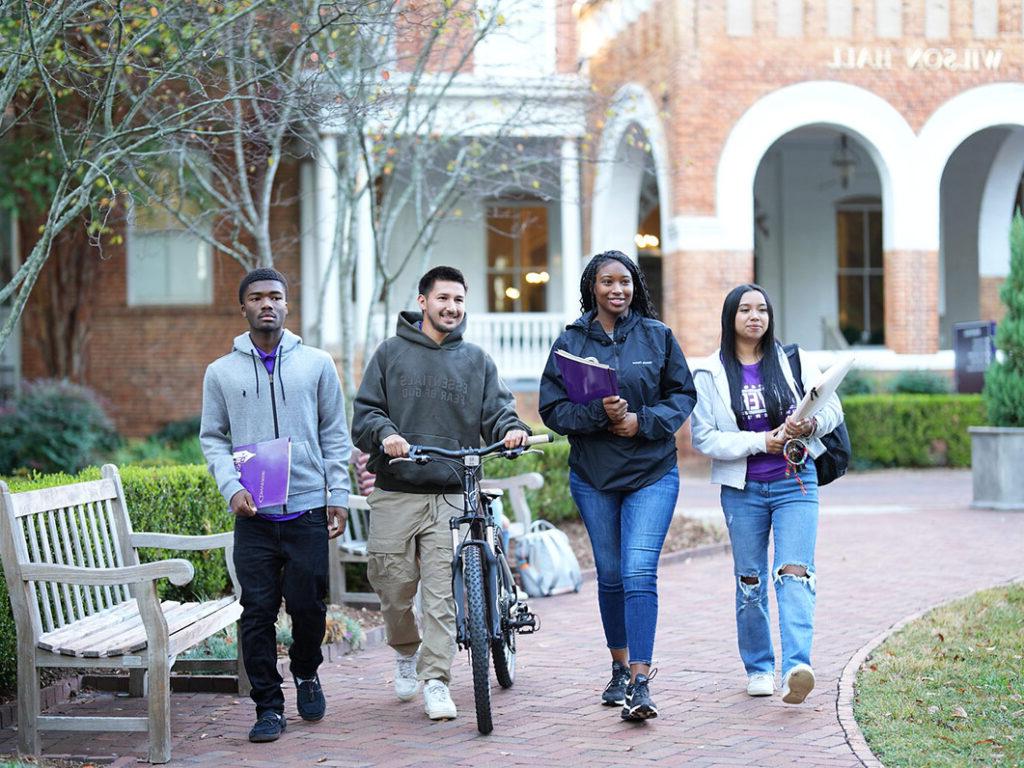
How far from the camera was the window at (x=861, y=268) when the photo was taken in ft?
82.2

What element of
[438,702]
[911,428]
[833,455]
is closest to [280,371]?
[438,702]

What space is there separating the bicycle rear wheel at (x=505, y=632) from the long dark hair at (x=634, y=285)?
1211mm

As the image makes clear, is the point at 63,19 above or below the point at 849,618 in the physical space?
above

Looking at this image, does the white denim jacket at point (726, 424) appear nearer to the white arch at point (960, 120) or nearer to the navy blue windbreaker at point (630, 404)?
the navy blue windbreaker at point (630, 404)

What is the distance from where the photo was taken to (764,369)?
6355mm

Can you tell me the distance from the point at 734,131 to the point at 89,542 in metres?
15.0

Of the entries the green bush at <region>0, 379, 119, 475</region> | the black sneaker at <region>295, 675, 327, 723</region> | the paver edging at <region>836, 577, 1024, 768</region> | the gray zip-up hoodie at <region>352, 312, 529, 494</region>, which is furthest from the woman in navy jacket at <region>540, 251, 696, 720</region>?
the green bush at <region>0, 379, 119, 475</region>

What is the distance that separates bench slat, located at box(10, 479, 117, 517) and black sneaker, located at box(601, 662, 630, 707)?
250 centimetres

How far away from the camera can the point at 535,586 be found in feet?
31.2

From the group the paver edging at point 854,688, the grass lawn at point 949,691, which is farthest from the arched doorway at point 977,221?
the grass lawn at point 949,691

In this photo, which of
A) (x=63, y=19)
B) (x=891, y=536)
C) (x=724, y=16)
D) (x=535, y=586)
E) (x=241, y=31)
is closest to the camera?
(x=63, y=19)

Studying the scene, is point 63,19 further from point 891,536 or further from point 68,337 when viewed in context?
point 68,337

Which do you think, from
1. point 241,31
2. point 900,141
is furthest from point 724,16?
point 241,31

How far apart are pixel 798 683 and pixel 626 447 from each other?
1221 millimetres
